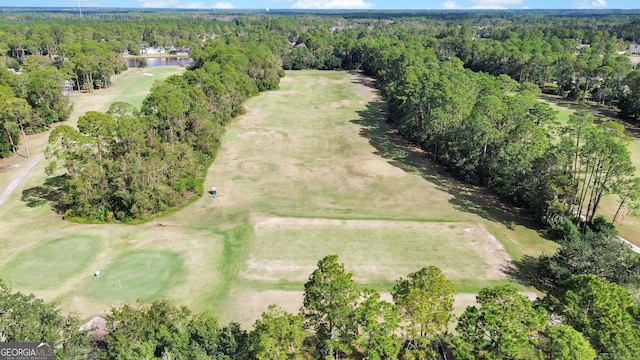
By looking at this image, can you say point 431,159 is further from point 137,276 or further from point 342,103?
point 137,276

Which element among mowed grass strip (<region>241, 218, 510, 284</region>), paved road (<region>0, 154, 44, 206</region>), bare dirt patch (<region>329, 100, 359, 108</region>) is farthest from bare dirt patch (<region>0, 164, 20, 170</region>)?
bare dirt patch (<region>329, 100, 359, 108</region>)

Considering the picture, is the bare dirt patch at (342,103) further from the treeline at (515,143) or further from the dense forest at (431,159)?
the treeline at (515,143)

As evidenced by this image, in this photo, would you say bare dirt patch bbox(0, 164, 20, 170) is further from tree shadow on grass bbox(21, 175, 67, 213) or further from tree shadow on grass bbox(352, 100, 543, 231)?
tree shadow on grass bbox(352, 100, 543, 231)

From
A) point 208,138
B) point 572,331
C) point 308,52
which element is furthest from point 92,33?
point 572,331

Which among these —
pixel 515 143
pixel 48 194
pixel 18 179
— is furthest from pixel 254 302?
pixel 18 179

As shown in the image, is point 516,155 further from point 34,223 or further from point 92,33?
point 92,33

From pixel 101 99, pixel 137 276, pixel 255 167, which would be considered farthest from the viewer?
pixel 101 99

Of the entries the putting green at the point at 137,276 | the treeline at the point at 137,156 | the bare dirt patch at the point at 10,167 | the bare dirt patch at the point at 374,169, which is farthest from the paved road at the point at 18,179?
the bare dirt patch at the point at 374,169
